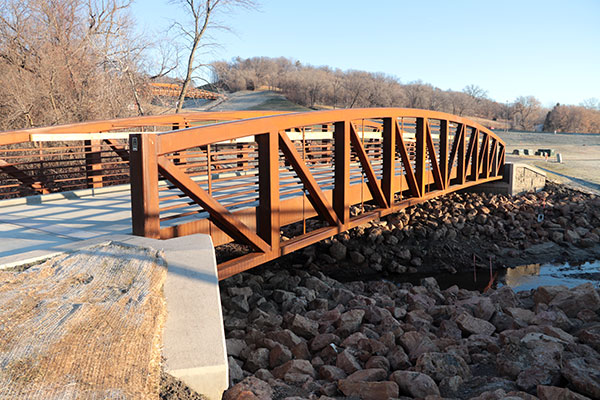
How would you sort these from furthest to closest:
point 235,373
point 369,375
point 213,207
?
1. point 213,207
2. point 235,373
3. point 369,375

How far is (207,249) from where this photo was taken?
4355mm

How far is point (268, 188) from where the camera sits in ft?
21.5

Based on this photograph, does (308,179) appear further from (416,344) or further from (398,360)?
(398,360)

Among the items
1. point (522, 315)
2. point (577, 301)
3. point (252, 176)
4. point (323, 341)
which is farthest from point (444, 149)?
point (323, 341)

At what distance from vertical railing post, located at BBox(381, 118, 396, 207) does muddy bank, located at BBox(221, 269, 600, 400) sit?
2.67m

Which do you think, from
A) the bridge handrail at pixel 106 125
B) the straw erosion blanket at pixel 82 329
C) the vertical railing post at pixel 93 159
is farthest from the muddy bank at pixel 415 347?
the bridge handrail at pixel 106 125

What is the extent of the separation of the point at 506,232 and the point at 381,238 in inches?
177

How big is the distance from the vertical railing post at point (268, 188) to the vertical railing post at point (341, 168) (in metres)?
1.81

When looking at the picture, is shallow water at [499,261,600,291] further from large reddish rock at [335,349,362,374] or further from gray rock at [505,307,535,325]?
large reddish rock at [335,349,362,374]

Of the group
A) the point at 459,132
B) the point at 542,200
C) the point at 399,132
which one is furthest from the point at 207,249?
the point at 542,200

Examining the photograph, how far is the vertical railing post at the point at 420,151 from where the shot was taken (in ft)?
35.8

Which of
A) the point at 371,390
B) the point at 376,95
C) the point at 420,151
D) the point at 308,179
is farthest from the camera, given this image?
the point at 376,95

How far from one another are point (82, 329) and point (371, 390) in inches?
81.4

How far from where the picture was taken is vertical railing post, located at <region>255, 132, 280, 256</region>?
6430mm
